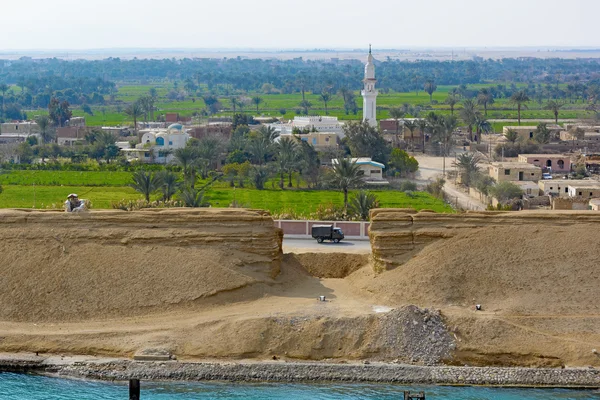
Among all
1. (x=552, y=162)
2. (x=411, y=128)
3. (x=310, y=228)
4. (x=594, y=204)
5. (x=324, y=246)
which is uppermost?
(x=310, y=228)

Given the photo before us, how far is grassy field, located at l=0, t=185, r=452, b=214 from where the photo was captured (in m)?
50.2

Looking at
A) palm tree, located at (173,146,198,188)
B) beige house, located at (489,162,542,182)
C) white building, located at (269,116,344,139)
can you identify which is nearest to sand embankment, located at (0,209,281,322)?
palm tree, located at (173,146,198,188)

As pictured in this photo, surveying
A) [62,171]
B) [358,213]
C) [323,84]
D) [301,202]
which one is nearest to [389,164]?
[301,202]

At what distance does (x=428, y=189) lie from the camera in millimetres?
57000

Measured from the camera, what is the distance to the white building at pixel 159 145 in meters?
70.4

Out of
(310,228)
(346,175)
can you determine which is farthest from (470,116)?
(310,228)

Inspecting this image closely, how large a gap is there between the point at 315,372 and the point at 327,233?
1073cm

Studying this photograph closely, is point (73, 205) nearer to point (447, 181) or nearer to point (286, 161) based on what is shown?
point (286, 161)

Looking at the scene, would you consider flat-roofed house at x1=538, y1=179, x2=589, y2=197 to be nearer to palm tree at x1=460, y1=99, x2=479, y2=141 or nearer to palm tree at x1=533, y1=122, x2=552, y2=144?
palm tree at x1=533, y1=122, x2=552, y2=144

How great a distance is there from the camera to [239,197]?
53281mm

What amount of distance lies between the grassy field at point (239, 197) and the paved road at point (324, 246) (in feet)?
46.7

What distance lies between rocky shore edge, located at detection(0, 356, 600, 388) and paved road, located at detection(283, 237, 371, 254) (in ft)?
26.6

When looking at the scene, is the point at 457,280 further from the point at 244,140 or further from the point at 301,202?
the point at 244,140

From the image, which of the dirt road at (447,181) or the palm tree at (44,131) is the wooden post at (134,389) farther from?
the palm tree at (44,131)
